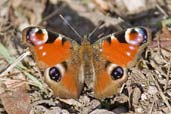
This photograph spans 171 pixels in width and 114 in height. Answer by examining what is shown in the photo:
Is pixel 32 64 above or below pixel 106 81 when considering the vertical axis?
above

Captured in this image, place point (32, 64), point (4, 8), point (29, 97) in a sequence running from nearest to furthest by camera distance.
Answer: point (29, 97)
point (32, 64)
point (4, 8)

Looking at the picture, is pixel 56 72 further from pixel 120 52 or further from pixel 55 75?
pixel 120 52

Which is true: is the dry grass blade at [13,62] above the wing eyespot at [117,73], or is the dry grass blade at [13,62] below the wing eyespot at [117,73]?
above

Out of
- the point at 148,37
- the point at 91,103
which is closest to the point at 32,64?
the point at 91,103

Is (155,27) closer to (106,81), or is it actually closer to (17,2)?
(106,81)

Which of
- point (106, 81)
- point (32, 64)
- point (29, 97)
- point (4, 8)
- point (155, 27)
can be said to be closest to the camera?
point (106, 81)

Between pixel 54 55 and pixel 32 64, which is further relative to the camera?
pixel 32 64

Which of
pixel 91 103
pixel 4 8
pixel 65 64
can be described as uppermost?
pixel 4 8

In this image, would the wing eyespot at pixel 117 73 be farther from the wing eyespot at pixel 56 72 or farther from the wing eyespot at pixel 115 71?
the wing eyespot at pixel 56 72

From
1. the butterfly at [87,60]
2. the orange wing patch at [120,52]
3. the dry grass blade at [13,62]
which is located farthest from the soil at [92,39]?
the orange wing patch at [120,52]
